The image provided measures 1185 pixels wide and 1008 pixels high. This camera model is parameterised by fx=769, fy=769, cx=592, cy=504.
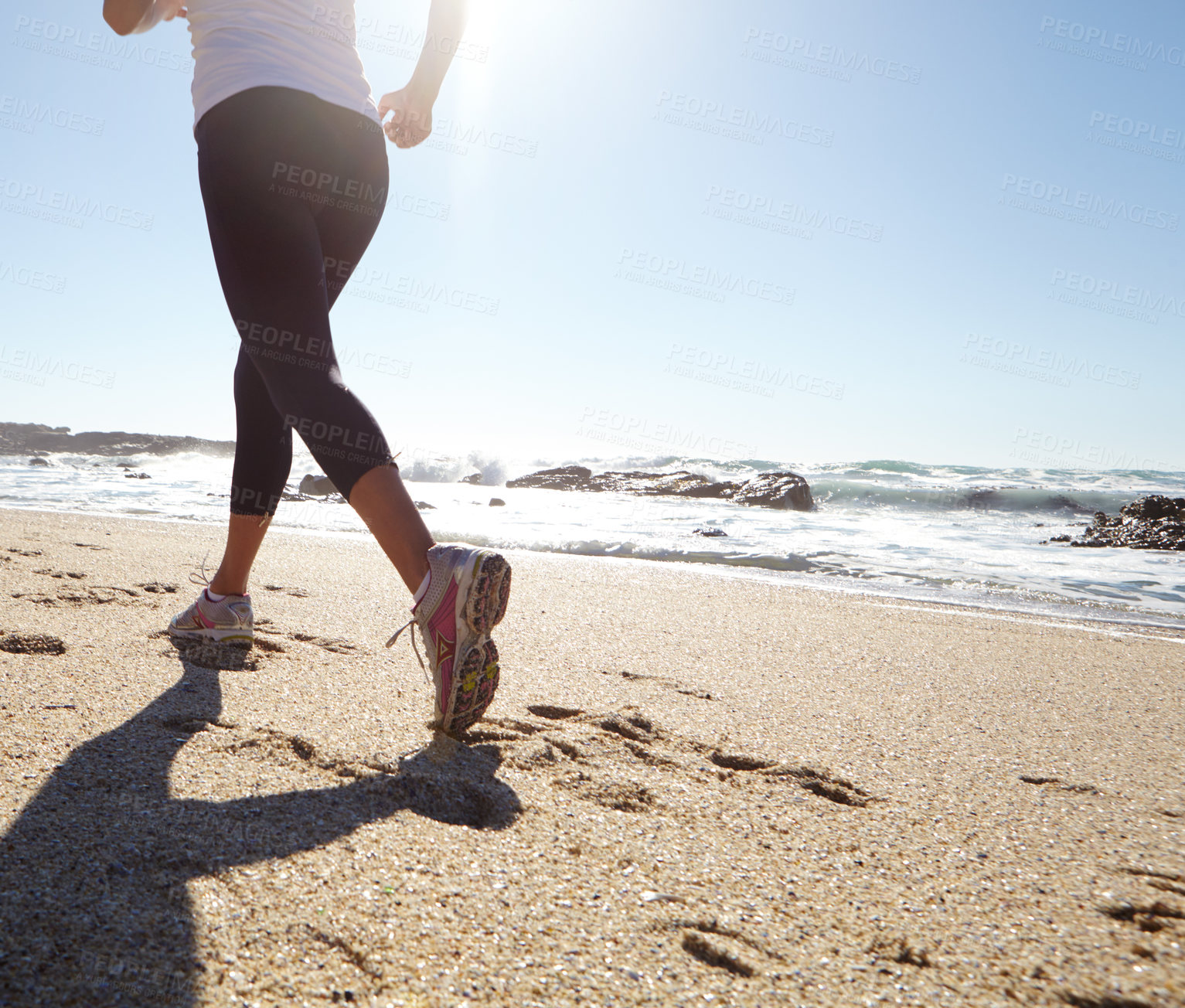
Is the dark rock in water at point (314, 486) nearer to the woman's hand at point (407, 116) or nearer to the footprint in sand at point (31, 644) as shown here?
the footprint in sand at point (31, 644)

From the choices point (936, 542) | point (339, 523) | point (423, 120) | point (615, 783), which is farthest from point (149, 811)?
point (936, 542)

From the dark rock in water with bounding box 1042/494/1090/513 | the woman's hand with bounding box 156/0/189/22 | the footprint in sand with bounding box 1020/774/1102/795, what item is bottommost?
the footprint in sand with bounding box 1020/774/1102/795

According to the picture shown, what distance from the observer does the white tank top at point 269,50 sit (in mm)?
1406

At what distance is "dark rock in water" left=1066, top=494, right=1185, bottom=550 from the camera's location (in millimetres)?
7391

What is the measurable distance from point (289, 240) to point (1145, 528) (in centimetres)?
924

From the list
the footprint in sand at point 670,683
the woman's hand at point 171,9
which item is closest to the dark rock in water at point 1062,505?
the footprint in sand at point 670,683

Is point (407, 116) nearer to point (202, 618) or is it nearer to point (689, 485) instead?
point (202, 618)

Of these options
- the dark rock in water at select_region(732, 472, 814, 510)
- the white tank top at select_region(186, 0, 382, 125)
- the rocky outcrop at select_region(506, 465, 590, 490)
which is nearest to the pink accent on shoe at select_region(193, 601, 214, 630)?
the white tank top at select_region(186, 0, 382, 125)

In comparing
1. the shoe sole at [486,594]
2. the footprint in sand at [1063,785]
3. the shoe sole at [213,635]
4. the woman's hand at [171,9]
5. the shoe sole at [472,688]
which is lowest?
the shoe sole at [213,635]

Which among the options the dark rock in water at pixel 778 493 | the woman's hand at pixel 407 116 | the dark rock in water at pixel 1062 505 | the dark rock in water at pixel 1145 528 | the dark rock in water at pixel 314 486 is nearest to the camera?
the woman's hand at pixel 407 116

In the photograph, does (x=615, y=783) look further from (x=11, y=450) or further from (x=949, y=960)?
(x=11, y=450)

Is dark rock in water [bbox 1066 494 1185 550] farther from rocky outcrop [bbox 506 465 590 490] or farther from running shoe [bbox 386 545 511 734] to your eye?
rocky outcrop [bbox 506 465 590 490]

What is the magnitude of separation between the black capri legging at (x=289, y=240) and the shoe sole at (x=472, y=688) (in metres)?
0.35

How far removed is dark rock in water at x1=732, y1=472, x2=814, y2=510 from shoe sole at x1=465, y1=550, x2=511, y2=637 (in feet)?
37.9
